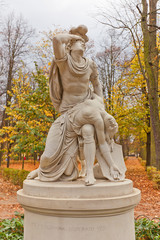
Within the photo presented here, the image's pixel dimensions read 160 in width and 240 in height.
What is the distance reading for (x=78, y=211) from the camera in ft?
10.2

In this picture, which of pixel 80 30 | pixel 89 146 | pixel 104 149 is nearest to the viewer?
pixel 89 146

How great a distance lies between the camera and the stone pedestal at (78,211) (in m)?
3.12

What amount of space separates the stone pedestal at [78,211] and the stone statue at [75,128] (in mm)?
271

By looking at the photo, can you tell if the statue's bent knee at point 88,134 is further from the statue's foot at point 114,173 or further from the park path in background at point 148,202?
the park path in background at point 148,202

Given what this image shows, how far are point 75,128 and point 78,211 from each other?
1.23 m

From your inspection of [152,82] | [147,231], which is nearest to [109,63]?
[152,82]

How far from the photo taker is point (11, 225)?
5316mm

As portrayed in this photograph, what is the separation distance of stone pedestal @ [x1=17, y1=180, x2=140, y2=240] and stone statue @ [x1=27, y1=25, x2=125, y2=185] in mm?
271

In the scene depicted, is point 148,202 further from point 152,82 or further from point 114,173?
point 114,173

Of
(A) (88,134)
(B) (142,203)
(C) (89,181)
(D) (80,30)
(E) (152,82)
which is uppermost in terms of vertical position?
(E) (152,82)

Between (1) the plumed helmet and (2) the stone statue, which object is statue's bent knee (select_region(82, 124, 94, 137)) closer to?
(2) the stone statue

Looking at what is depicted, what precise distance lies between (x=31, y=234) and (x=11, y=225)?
2.18 metres

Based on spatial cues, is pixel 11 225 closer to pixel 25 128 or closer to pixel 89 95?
pixel 89 95

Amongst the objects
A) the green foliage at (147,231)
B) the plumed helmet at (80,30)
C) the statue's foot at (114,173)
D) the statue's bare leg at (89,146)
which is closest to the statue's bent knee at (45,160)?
the statue's bare leg at (89,146)
